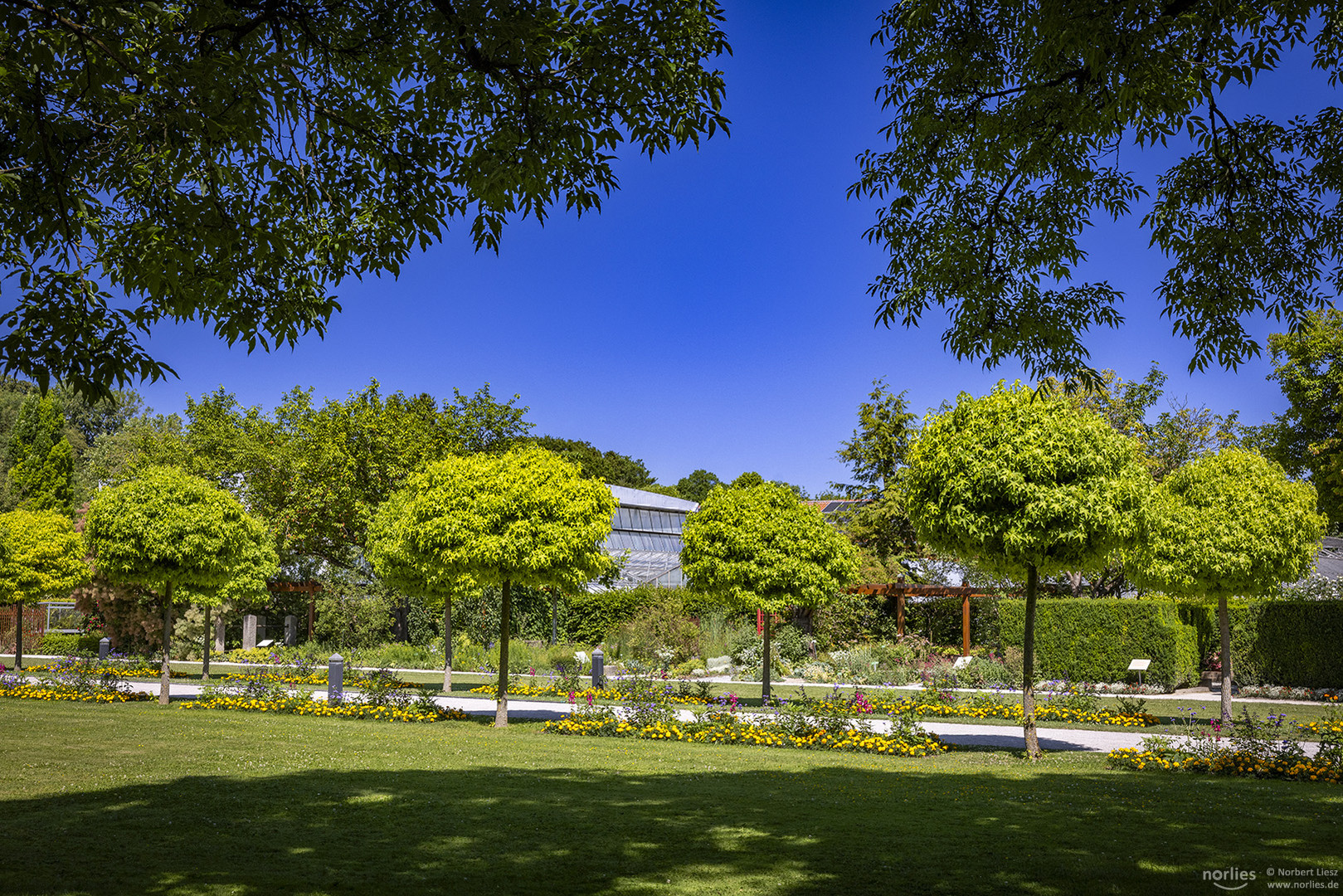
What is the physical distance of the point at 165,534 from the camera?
15.9 meters

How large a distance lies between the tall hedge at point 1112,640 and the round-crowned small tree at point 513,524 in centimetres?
1458

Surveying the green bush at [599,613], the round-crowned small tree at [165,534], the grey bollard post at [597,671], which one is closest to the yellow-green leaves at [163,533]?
the round-crowned small tree at [165,534]

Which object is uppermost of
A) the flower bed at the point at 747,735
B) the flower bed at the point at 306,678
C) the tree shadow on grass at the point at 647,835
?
the tree shadow on grass at the point at 647,835

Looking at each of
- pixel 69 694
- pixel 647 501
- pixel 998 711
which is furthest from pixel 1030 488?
pixel 647 501

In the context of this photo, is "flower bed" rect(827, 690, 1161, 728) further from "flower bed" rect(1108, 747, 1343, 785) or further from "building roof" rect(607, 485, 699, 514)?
"building roof" rect(607, 485, 699, 514)

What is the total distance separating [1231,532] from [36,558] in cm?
2662

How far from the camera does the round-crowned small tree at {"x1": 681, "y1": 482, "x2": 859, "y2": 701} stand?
16375 mm

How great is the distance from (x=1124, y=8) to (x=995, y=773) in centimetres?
785

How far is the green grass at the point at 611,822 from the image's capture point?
5.12 meters

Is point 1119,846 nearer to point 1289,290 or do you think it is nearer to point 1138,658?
point 1289,290

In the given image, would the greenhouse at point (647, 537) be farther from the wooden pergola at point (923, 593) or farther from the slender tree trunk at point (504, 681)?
the slender tree trunk at point (504, 681)

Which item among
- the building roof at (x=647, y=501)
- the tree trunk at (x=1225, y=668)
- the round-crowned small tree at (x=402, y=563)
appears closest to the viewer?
the tree trunk at (x=1225, y=668)

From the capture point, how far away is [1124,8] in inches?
195

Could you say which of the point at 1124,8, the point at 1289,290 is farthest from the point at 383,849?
the point at 1289,290
